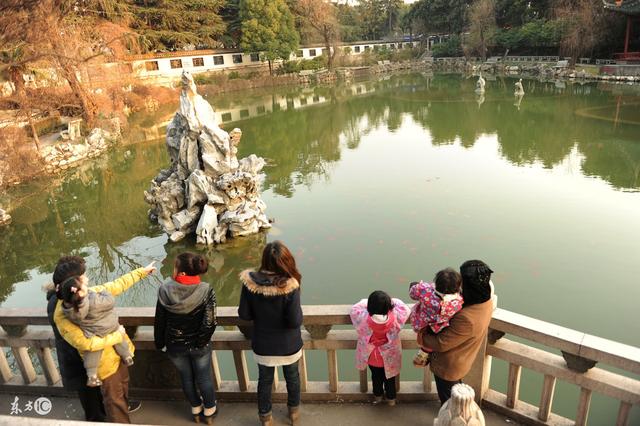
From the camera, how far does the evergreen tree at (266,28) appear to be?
3262cm

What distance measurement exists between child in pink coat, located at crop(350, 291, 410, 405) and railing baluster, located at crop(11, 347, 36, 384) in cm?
228

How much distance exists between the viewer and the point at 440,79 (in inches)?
1328

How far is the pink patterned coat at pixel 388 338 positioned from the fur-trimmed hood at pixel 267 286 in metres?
0.47

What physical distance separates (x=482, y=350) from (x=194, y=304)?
1661 mm

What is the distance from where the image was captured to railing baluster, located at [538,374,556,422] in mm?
2500

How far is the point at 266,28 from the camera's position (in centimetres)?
3309

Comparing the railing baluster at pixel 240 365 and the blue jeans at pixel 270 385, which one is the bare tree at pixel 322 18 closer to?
the railing baluster at pixel 240 365

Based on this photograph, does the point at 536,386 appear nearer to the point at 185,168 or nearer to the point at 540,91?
the point at 185,168

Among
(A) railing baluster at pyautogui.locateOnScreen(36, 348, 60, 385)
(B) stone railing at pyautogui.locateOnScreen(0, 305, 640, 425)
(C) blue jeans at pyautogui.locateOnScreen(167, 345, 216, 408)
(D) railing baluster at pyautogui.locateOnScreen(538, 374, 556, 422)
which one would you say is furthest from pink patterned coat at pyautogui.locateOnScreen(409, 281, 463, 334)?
(A) railing baluster at pyautogui.locateOnScreen(36, 348, 60, 385)

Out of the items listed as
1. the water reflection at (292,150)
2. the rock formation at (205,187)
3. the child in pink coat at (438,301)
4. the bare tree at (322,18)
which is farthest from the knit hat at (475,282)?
the bare tree at (322,18)

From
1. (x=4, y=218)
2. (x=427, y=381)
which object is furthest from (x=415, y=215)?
(x=4, y=218)

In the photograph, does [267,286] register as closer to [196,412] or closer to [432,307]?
[432,307]

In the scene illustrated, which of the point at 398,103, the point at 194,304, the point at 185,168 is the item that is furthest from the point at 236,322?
the point at 398,103

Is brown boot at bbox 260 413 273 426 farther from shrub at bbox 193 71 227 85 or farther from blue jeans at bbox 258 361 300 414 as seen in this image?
shrub at bbox 193 71 227 85
